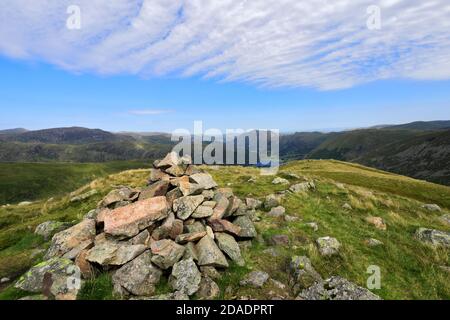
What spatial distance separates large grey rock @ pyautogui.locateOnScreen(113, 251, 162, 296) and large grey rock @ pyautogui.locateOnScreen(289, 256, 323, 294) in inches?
251

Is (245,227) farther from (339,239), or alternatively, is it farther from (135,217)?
(135,217)

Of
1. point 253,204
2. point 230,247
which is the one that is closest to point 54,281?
point 230,247

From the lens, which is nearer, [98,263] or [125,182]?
[98,263]

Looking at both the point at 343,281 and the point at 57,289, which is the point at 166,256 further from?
the point at 343,281

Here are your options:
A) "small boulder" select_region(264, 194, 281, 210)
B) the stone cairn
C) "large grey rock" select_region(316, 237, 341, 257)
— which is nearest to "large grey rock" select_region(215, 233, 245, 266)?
the stone cairn

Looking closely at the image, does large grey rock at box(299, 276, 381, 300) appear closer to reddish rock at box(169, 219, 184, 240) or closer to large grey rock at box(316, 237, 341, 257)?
large grey rock at box(316, 237, 341, 257)

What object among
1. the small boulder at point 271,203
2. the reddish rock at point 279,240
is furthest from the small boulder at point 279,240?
the small boulder at point 271,203

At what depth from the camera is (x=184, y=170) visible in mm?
24016

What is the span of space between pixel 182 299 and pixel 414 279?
11694mm

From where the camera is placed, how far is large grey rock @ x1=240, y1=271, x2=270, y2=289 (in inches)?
522

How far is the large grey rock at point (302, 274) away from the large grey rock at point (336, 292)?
0.39 m

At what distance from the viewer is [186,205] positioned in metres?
17.6

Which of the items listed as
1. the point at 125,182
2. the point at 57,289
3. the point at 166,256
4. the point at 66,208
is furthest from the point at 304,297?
the point at 125,182

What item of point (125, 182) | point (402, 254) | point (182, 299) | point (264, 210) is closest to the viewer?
point (182, 299)
